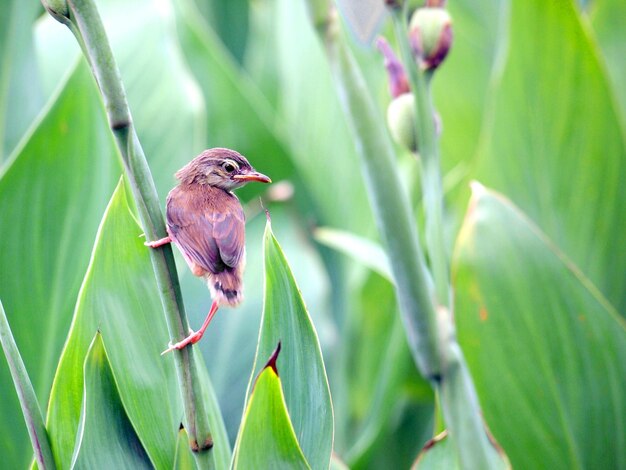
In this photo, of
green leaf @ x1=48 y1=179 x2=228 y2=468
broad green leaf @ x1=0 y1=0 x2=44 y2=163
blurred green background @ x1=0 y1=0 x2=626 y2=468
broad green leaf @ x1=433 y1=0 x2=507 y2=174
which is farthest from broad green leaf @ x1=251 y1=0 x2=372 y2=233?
green leaf @ x1=48 y1=179 x2=228 y2=468

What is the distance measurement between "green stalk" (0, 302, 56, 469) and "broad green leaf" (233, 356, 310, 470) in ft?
0.27

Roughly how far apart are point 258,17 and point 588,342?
941 millimetres

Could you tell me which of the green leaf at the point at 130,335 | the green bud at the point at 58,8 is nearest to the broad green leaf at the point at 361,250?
the green leaf at the point at 130,335

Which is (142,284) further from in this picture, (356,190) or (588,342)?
(356,190)

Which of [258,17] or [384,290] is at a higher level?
[258,17]

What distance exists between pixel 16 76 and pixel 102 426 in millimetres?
399

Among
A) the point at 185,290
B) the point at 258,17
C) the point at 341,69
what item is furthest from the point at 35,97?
the point at 258,17

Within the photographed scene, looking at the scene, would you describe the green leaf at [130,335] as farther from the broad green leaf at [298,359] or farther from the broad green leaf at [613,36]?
the broad green leaf at [613,36]

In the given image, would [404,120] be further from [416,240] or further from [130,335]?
[130,335]

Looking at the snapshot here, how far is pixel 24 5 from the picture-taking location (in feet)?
2.22

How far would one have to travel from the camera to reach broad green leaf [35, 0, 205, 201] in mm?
644

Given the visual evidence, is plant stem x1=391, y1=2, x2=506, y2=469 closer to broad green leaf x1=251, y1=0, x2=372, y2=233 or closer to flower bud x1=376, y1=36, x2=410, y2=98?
flower bud x1=376, y1=36, x2=410, y2=98

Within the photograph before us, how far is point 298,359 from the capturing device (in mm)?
381

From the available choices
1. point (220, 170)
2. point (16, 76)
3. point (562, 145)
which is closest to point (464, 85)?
point (562, 145)
